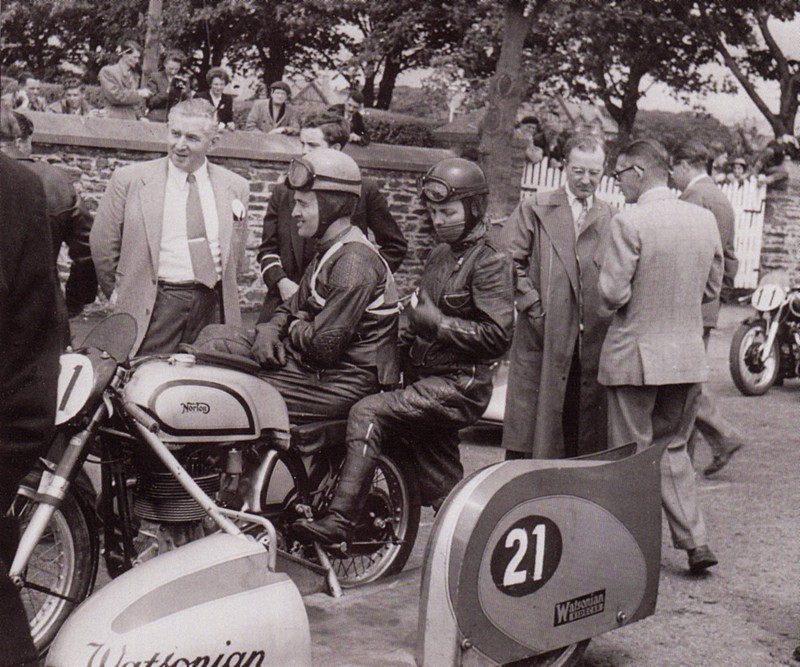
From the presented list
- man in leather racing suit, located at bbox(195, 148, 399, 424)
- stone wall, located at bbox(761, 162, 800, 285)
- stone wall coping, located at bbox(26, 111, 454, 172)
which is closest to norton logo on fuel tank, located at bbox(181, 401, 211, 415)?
man in leather racing suit, located at bbox(195, 148, 399, 424)

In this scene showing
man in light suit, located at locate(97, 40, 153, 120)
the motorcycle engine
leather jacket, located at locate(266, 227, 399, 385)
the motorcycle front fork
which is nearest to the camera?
the motorcycle front fork

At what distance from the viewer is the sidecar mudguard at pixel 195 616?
3211 millimetres

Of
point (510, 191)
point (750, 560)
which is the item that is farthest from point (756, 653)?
point (510, 191)

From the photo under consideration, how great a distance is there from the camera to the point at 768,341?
11375mm

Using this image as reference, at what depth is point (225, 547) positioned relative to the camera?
11.5ft

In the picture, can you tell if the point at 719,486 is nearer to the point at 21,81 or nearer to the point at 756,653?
the point at 756,653

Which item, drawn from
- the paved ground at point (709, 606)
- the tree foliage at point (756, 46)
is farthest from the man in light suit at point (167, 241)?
the tree foliage at point (756, 46)

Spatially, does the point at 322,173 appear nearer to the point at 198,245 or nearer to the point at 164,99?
the point at 198,245

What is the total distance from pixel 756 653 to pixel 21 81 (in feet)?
62.6

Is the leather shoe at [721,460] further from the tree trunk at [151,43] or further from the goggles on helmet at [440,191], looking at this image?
the tree trunk at [151,43]

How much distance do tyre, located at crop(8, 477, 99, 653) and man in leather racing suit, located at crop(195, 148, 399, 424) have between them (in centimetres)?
88

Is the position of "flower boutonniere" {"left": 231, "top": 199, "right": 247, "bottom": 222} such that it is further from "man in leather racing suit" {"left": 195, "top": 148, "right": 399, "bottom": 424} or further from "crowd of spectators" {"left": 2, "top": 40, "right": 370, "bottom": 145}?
"crowd of spectators" {"left": 2, "top": 40, "right": 370, "bottom": 145}

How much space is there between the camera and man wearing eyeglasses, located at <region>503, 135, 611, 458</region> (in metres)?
6.30

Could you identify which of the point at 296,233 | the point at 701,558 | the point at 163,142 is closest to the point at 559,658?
the point at 701,558
